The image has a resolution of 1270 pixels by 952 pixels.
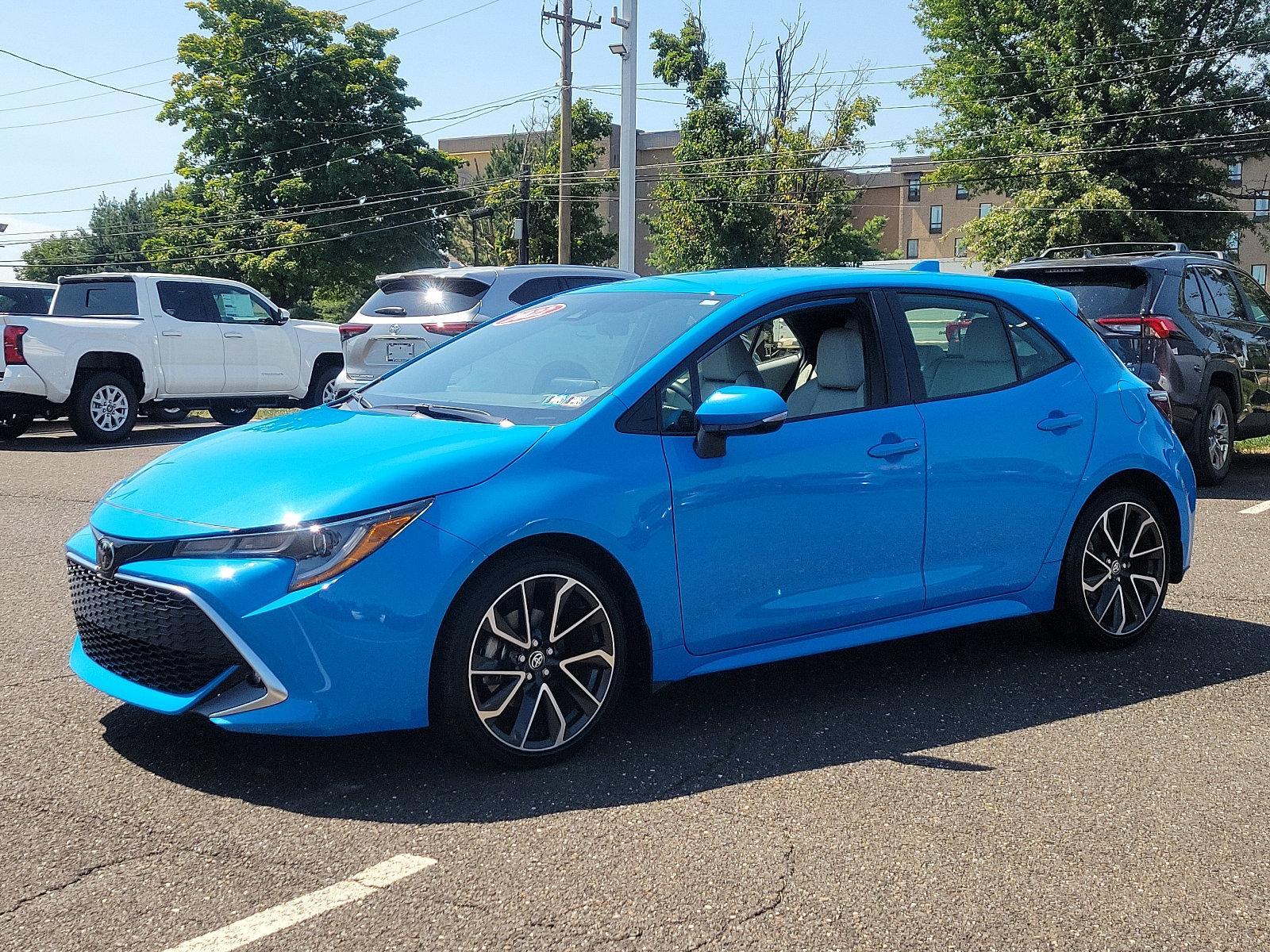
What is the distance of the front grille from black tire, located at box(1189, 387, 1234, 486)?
30.7 feet

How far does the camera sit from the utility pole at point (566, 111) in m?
33.0

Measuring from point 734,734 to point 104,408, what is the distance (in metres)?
13.1

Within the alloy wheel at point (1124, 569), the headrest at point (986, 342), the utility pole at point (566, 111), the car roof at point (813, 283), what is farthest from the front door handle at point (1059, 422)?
the utility pole at point (566, 111)

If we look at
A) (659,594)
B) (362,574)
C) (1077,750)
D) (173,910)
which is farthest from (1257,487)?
(173,910)

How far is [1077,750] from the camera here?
4.41 m

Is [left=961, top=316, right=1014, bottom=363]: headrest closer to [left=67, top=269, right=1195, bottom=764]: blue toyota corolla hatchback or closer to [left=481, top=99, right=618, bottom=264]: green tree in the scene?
[left=67, top=269, right=1195, bottom=764]: blue toyota corolla hatchback

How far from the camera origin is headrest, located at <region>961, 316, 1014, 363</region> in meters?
5.37

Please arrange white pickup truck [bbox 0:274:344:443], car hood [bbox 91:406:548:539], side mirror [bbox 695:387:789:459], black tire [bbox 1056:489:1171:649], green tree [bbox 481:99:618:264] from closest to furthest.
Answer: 1. car hood [bbox 91:406:548:539]
2. side mirror [bbox 695:387:789:459]
3. black tire [bbox 1056:489:1171:649]
4. white pickup truck [bbox 0:274:344:443]
5. green tree [bbox 481:99:618:264]

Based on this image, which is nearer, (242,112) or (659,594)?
(659,594)

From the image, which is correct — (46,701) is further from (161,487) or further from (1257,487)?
(1257,487)

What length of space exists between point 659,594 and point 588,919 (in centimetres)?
138

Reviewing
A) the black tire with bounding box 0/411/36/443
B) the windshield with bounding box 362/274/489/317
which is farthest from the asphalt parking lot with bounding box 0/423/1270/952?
the black tire with bounding box 0/411/36/443

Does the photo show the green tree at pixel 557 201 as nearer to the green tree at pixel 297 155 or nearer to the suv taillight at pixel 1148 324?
the green tree at pixel 297 155

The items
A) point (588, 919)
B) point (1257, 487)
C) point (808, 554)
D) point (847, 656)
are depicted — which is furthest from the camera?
point (1257, 487)
